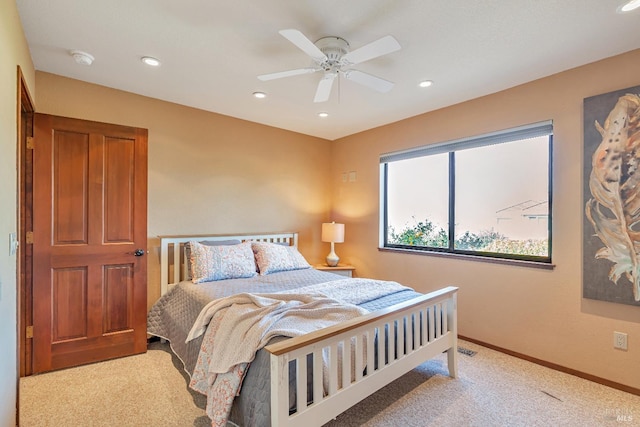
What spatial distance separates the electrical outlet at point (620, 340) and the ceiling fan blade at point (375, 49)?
2.65 meters

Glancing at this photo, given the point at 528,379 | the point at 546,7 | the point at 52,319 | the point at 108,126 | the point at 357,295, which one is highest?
the point at 546,7

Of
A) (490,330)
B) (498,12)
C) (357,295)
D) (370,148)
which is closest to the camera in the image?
(498,12)

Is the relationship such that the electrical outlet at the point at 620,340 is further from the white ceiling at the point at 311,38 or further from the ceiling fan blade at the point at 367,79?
the ceiling fan blade at the point at 367,79

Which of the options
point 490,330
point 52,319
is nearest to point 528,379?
point 490,330

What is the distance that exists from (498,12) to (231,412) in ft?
9.19

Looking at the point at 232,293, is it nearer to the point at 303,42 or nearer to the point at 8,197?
the point at 8,197

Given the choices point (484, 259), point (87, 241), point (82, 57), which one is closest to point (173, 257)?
point (87, 241)

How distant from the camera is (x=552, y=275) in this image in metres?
2.72

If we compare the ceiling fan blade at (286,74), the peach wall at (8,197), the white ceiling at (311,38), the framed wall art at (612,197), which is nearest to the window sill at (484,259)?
the framed wall art at (612,197)

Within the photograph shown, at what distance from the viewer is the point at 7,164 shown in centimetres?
162

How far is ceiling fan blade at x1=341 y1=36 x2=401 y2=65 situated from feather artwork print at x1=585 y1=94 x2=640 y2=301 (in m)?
1.87

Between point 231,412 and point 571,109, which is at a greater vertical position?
point 571,109

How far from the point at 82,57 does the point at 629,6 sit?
3.64 metres

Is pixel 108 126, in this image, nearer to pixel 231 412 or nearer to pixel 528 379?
pixel 231 412
